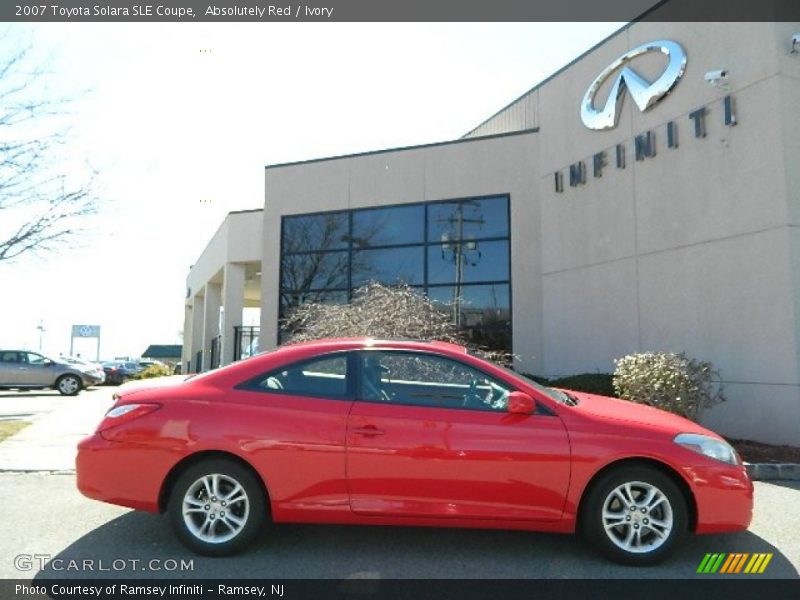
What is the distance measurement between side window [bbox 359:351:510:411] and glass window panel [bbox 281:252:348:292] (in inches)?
438

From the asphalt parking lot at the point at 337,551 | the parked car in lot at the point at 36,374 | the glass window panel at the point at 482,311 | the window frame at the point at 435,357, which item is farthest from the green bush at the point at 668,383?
the parked car in lot at the point at 36,374

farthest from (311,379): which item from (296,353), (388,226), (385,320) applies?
(388,226)

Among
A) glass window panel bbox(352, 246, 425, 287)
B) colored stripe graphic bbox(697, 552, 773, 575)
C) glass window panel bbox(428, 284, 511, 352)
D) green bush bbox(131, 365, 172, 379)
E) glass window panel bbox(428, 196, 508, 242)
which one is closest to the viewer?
colored stripe graphic bbox(697, 552, 773, 575)

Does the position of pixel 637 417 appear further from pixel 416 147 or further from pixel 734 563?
pixel 416 147

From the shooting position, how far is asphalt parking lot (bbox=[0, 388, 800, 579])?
411cm

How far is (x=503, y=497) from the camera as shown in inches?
167

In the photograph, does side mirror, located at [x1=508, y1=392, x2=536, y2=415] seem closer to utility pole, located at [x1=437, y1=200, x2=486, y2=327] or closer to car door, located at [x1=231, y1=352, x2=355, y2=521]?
car door, located at [x1=231, y1=352, x2=355, y2=521]

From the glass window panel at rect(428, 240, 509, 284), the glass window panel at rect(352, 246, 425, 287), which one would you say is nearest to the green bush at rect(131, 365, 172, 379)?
the glass window panel at rect(352, 246, 425, 287)

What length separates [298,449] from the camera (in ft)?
14.2

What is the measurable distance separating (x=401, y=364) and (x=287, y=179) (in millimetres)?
12977

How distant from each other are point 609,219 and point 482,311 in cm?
353

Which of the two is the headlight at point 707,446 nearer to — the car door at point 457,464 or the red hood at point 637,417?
the red hood at point 637,417

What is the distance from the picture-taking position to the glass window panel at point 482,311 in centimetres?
1394
